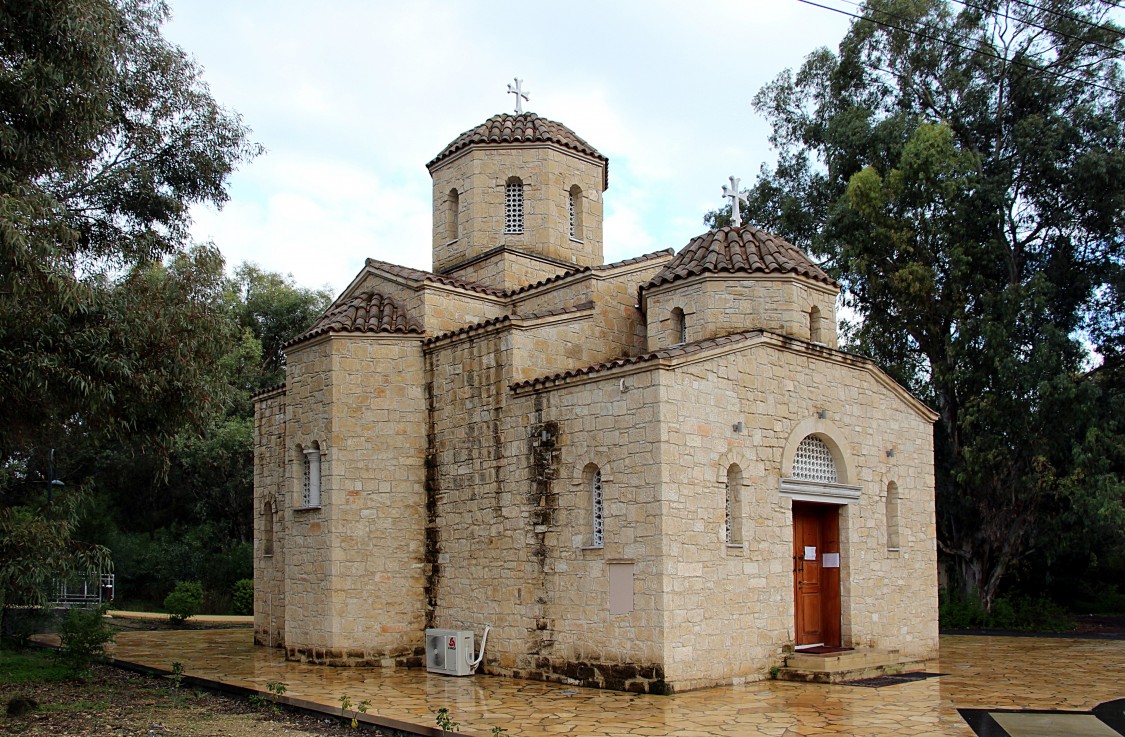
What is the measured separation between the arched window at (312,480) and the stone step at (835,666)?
7089mm

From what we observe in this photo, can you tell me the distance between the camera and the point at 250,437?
30359mm

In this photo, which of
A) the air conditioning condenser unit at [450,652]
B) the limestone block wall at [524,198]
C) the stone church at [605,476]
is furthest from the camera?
the limestone block wall at [524,198]

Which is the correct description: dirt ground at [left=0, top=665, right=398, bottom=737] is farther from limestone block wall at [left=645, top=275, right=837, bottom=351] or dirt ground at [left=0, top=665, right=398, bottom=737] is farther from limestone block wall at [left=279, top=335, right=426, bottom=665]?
limestone block wall at [left=645, top=275, right=837, bottom=351]

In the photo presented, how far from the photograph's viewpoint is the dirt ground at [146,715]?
9383 mm

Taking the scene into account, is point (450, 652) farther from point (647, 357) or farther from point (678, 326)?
point (678, 326)

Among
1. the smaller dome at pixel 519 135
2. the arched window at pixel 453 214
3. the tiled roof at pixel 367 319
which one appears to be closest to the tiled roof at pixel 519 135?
the smaller dome at pixel 519 135

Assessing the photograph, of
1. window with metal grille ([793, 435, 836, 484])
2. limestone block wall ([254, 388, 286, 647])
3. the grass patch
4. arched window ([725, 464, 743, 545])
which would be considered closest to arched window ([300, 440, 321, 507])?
limestone block wall ([254, 388, 286, 647])

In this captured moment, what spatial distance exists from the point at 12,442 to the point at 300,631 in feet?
17.6

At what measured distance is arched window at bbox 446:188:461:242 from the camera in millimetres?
18045

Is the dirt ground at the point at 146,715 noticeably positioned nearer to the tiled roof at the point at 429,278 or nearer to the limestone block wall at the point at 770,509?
the limestone block wall at the point at 770,509

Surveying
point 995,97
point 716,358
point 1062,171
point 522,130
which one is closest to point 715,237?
point 716,358

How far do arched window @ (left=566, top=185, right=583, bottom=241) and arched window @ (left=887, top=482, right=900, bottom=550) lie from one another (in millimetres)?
7034

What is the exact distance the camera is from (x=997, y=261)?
2284 centimetres

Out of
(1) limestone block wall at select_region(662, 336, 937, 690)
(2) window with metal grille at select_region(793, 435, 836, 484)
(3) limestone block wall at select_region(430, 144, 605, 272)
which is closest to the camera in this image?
(1) limestone block wall at select_region(662, 336, 937, 690)
